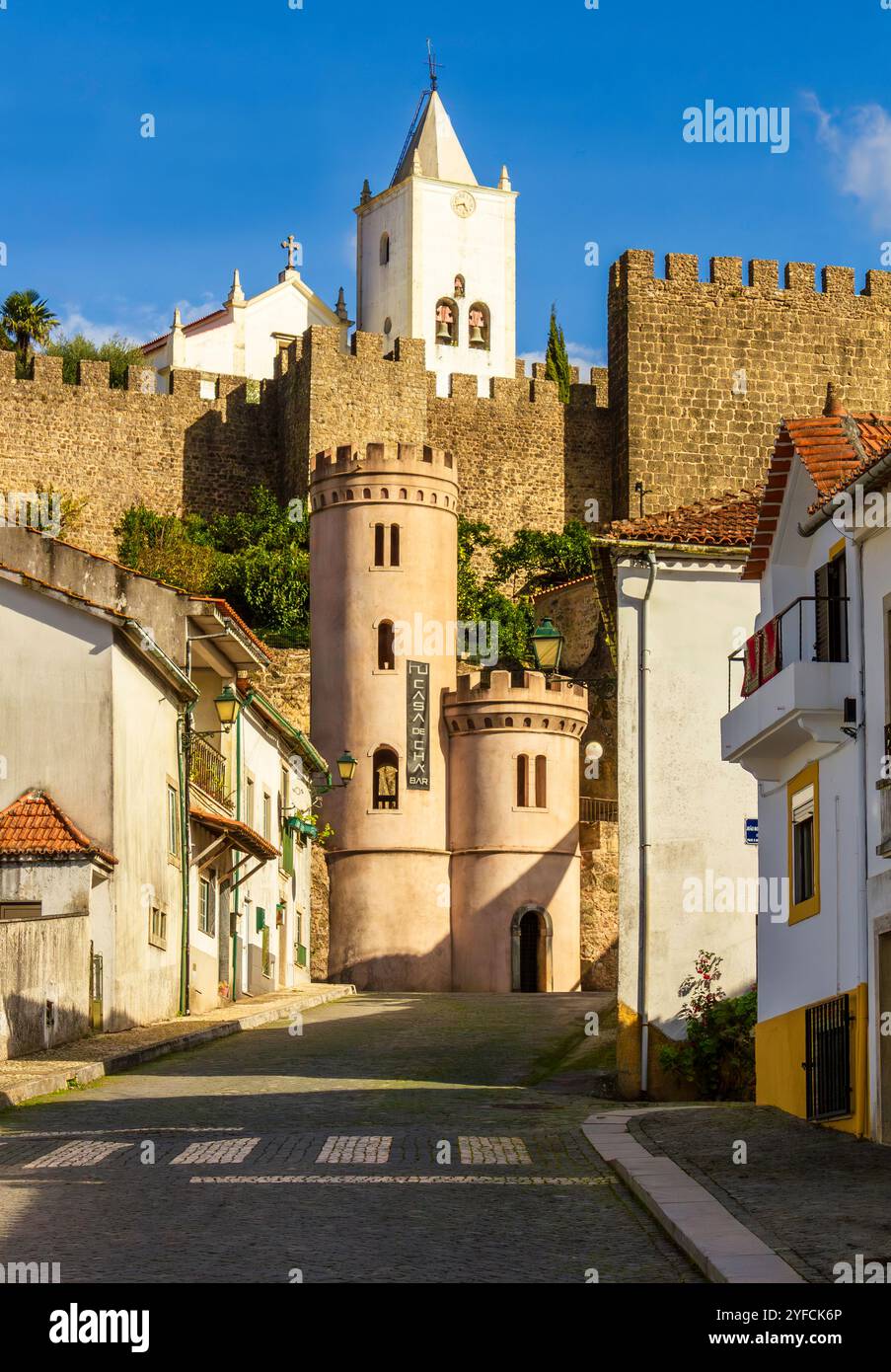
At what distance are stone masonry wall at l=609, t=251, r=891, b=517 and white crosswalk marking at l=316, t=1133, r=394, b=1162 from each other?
5082 centimetres

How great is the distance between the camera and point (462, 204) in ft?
328

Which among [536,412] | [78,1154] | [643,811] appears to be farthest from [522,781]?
[78,1154]

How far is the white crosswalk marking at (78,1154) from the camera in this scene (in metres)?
14.0

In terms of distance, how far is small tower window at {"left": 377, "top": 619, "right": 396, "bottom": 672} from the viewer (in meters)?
49.5

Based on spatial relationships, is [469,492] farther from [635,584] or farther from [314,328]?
[635,584]

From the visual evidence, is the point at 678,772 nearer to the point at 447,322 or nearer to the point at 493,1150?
the point at 493,1150

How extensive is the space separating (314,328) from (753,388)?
13658 millimetres

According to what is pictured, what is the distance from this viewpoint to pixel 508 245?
3971 inches

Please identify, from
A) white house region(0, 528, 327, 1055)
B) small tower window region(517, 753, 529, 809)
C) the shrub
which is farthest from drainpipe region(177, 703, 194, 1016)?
small tower window region(517, 753, 529, 809)

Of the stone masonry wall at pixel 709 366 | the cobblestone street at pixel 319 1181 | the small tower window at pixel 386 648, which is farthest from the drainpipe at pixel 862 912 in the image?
the stone masonry wall at pixel 709 366

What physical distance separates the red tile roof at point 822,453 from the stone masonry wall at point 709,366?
1779 inches

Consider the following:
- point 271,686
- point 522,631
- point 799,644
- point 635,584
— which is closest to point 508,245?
point 522,631

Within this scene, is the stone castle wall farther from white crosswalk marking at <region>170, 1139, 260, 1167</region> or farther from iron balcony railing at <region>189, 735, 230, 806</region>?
white crosswalk marking at <region>170, 1139, 260, 1167</region>
